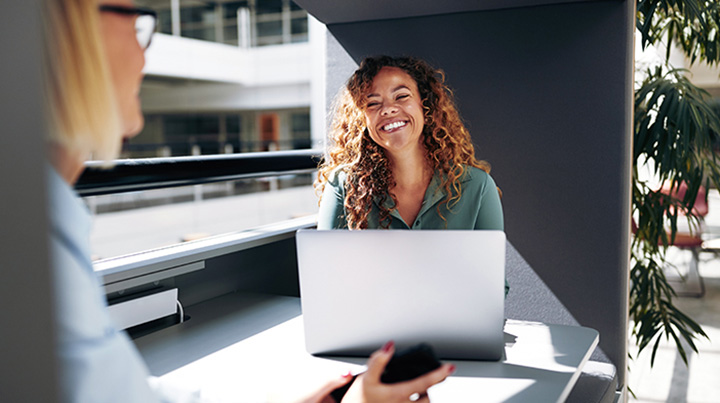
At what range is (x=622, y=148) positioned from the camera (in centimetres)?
197

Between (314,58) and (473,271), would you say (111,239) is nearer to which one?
(314,58)

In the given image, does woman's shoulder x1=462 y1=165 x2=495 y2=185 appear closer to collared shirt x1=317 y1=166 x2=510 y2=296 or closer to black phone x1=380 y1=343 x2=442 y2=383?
collared shirt x1=317 y1=166 x2=510 y2=296

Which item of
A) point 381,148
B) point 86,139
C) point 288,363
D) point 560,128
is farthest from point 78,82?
point 560,128

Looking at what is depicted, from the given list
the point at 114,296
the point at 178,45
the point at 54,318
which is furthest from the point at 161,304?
the point at 178,45

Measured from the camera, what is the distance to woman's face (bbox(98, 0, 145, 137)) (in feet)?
2.03

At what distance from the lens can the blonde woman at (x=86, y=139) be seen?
0.49 metres

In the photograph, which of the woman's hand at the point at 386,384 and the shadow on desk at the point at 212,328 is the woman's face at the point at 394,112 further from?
the woman's hand at the point at 386,384

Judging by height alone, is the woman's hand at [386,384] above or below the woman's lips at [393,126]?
below

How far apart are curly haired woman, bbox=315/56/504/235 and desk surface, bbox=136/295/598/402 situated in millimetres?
416

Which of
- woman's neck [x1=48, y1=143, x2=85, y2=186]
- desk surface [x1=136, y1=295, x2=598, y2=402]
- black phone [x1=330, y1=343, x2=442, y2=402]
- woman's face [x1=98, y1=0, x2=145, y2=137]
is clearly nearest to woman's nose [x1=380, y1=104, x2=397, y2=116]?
desk surface [x1=136, y1=295, x2=598, y2=402]

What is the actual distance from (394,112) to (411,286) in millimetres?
903

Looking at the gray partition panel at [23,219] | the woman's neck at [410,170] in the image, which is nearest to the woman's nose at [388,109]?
the woman's neck at [410,170]

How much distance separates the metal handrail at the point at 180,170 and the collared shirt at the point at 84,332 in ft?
1.60

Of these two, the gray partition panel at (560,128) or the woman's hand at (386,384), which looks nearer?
the woman's hand at (386,384)
